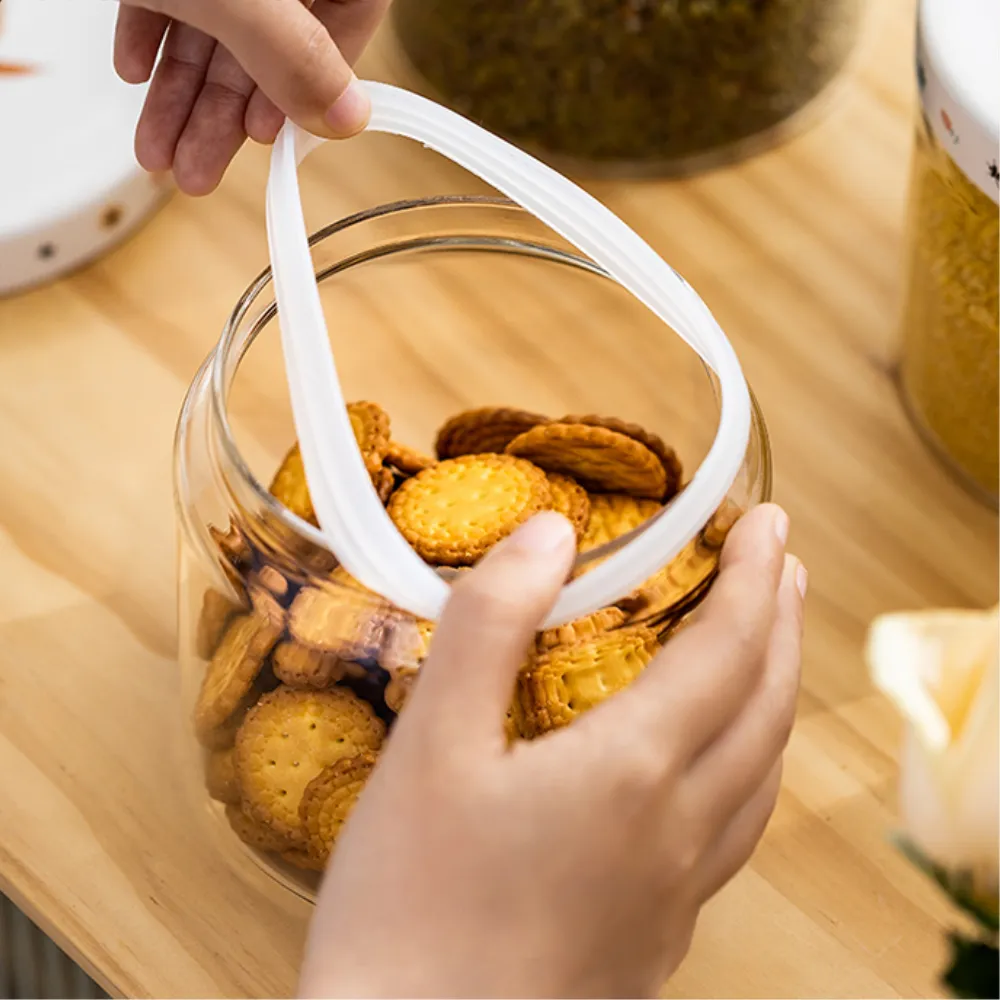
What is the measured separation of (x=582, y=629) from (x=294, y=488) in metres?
0.13

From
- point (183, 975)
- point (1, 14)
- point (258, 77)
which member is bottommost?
point (183, 975)

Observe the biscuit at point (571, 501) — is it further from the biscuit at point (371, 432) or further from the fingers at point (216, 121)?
the fingers at point (216, 121)

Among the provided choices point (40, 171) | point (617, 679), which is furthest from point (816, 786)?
point (40, 171)

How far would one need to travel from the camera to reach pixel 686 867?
33 centimetres

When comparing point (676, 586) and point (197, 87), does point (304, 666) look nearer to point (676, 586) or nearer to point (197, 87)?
point (676, 586)

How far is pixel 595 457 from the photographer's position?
45 centimetres

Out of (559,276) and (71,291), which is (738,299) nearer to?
(559,276)

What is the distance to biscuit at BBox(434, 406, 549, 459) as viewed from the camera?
49cm

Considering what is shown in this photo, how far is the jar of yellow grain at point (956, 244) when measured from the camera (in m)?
0.46

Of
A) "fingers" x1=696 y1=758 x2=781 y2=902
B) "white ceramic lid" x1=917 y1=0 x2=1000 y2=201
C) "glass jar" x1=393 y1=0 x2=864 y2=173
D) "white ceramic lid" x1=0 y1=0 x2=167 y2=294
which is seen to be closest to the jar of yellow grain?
"white ceramic lid" x1=917 y1=0 x2=1000 y2=201

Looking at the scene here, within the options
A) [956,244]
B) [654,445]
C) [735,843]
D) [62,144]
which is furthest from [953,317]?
[62,144]

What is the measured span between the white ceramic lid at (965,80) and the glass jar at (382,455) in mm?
112

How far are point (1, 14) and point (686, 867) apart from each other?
1.76ft

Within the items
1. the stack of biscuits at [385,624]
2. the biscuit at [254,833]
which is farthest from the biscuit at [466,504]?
the biscuit at [254,833]
